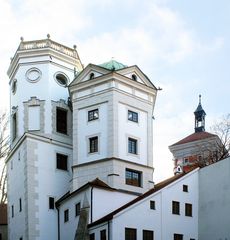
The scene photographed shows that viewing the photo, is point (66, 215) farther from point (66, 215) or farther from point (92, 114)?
point (92, 114)

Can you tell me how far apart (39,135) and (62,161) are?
9.75 ft

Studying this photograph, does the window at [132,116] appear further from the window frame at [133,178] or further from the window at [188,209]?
the window at [188,209]

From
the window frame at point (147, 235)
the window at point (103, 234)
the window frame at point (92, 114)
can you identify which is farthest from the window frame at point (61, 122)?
the window frame at point (147, 235)

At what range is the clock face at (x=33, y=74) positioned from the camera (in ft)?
156

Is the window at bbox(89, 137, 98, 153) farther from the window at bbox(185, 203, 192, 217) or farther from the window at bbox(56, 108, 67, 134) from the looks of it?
the window at bbox(185, 203, 192, 217)

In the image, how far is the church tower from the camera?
4303 centimetres

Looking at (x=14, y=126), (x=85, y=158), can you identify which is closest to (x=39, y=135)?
(x=14, y=126)

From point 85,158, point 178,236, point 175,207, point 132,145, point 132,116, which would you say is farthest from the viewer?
point 132,116

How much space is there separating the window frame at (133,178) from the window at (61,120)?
25.9 feet

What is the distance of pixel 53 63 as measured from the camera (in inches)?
1886

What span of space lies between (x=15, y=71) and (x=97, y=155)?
40.6 ft

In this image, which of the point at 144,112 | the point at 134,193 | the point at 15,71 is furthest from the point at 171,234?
the point at 15,71

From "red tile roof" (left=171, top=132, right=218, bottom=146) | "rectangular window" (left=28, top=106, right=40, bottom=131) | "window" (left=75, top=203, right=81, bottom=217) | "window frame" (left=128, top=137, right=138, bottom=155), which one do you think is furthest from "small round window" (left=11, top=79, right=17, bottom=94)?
"red tile roof" (left=171, top=132, right=218, bottom=146)

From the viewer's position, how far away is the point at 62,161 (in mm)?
46031
